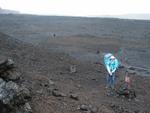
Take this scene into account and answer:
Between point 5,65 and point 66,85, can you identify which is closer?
point 5,65

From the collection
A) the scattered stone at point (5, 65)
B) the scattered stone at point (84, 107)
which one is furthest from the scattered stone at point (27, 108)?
the scattered stone at point (84, 107)

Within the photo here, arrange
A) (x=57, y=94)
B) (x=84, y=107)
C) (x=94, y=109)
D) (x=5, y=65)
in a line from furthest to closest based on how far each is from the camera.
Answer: (x=57, y=94) < (x=94, y=109) < (x=84, y=107) < (x=5, y=65)

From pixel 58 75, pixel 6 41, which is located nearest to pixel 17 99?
pixel 58 75

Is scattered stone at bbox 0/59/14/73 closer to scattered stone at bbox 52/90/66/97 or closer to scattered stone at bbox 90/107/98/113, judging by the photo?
scattered stone at bbox 52/90/66/97

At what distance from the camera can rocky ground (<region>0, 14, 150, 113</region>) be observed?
10031 millimetres

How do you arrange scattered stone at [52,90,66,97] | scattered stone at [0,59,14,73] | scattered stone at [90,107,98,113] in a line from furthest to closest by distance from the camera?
scattered stone at [52,90,66,97] < scattered stone at [90,107,98,113] < scattered stone at [0,59,14,73]

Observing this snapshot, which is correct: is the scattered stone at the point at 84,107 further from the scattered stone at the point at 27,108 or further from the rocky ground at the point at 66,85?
the scattered stone at the point at 27,108

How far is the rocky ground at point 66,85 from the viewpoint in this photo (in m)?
10.0

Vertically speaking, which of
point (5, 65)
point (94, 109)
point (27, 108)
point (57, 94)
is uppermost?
point (5, 65)

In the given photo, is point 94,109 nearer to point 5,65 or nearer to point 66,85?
point 66,85

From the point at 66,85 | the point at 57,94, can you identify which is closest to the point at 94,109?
the point at 57,94

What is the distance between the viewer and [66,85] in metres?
12.6

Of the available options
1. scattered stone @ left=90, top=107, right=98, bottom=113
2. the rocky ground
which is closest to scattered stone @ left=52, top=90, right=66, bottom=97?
the rocky ground

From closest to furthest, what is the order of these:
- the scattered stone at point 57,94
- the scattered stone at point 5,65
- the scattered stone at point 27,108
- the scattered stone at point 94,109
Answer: the scattered stone at point 27,108, the scattered stone at point 5,65, the scattered stone at point 94,109, the scattered stone at point 57,94
